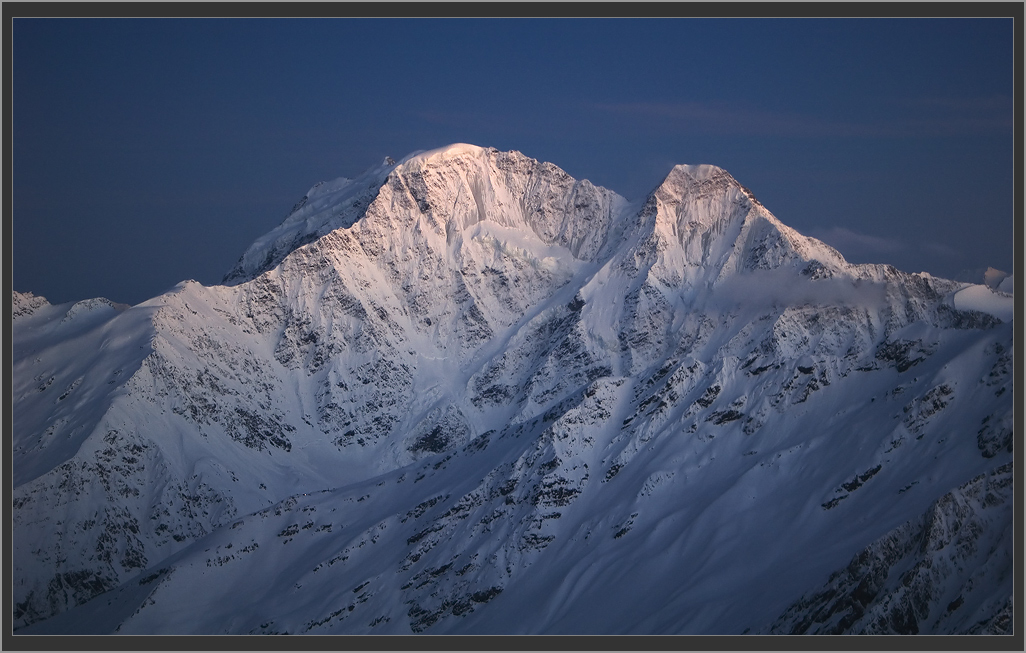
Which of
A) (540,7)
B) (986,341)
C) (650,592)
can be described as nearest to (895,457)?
(986,341)

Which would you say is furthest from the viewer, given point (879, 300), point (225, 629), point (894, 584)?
point (879, 300)

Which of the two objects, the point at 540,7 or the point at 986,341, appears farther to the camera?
the point at 986,341

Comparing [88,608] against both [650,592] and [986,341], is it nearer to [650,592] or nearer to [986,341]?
[650,592]

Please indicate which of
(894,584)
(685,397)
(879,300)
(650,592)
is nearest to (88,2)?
(894,584)

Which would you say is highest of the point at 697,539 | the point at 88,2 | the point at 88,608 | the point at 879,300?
the point at 88,2

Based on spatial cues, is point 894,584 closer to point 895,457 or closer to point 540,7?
point 895,457

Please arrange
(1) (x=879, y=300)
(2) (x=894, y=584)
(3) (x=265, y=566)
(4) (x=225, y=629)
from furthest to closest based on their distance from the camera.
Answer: (1) (x=879, y=300) < (3) (x=265, y=566) < (4) (x=225, y=629) < (2) (x=894, y=584)

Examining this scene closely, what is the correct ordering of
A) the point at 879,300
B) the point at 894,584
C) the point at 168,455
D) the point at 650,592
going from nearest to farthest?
the point at 894,584, the point at 650,592, the point at 879,300, the point at 168,455

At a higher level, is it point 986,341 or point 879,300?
point 879,300

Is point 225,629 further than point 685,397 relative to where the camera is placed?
No
